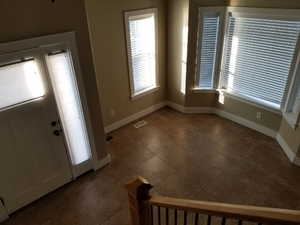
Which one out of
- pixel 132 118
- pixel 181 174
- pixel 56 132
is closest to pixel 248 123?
pixel 181 174

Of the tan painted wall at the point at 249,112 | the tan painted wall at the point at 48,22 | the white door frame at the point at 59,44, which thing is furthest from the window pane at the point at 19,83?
the tan painted wall at the point at 249,112

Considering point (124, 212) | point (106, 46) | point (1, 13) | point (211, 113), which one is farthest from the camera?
point (211, 113)

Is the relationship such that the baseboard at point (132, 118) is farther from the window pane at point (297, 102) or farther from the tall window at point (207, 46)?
the window pane at point (297, 102)

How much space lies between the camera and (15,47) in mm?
2438

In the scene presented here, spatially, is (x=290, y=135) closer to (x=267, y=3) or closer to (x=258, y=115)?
(x=258, y=115)

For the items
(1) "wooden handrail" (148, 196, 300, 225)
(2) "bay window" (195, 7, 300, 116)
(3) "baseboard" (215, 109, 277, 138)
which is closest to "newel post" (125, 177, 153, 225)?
(1) "wooden handrail" (148, 196, 300, 225)

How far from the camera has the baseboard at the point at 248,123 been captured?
439 cm

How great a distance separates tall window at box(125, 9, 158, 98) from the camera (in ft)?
13.9

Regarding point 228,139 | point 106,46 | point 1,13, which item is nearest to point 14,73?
point 1,13

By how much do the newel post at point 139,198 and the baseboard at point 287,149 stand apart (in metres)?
3.01

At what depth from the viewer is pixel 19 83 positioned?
264 centimetres

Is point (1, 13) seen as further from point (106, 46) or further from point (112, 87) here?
point (112, 87)

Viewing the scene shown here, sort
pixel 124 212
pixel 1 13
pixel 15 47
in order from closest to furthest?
pixel 1 13, pixel 15 47, pixel 124 212

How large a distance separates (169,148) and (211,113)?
5.05 feet
